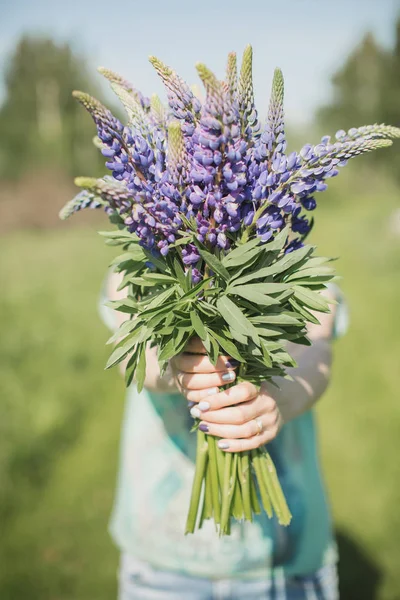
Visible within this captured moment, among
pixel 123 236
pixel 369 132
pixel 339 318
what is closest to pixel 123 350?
pixel 123 236

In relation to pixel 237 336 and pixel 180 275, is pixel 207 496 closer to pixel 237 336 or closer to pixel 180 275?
pixel 237 336

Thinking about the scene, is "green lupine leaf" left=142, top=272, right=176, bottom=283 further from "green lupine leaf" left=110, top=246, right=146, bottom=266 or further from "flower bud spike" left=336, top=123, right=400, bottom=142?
"flower bud spike" left=336, top=123, right=400, bottom=142

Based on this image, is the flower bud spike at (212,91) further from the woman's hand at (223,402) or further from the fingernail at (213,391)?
the fingernail at (213,391)

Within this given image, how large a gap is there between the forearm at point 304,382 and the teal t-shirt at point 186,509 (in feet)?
1.00

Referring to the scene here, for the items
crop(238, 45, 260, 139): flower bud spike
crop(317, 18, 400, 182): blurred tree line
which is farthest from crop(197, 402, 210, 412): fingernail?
crop(317, 18, 400, 182): blurred tree line

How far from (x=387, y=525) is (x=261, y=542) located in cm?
211

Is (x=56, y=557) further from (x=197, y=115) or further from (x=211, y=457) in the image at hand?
(x=197, y=115)

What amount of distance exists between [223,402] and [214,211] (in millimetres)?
537

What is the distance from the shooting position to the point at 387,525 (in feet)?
12.1

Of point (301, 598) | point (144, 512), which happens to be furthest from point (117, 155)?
point (301, 598)

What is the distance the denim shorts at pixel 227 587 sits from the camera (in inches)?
80.1

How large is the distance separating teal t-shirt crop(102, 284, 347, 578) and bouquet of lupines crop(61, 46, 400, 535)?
0.55 metres

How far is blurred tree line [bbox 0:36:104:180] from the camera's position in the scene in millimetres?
18062

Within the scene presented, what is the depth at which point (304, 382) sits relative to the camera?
1.73 metres
